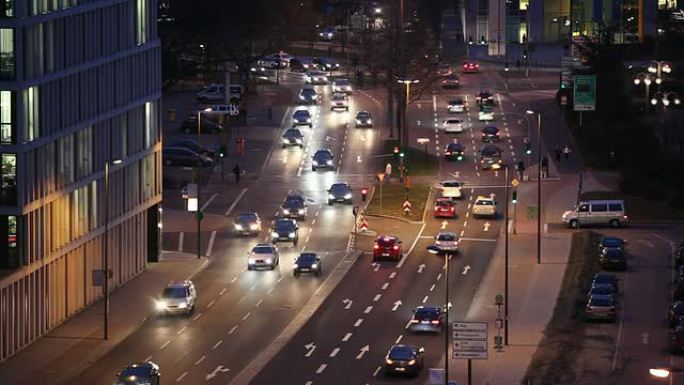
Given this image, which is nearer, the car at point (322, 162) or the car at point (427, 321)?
the car at point (427, 321)

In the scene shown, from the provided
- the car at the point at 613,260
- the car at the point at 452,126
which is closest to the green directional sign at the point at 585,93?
the car at the point at 452,126

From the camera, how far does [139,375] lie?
3420 inches

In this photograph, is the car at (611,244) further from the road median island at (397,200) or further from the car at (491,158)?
the car at (491,158)

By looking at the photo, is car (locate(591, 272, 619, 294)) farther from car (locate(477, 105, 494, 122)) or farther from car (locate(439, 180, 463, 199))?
car (locate(477, 105, 494, 122))

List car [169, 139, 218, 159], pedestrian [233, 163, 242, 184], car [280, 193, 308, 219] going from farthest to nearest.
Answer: car [169, 139, 218, 159] → pedestrian [233, 163, 242, 184] → car [280, 193, 308, 219]

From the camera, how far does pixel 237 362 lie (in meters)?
94.9

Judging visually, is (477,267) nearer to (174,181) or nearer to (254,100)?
(174,181)

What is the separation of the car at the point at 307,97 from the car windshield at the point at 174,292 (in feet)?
269

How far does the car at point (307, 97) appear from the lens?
187 meters

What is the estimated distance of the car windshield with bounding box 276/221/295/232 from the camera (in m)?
126

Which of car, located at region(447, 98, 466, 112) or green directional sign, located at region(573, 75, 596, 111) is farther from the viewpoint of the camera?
car, located at region(447, 98, 466, 112)

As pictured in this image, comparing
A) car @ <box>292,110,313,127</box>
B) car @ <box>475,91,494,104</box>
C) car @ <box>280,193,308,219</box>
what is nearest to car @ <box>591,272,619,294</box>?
car @ <box>280,193,308,219</box>

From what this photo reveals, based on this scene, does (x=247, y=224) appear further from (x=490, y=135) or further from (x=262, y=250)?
(x=490, y=135)

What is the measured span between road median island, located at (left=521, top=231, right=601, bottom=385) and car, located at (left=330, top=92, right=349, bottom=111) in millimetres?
56229
